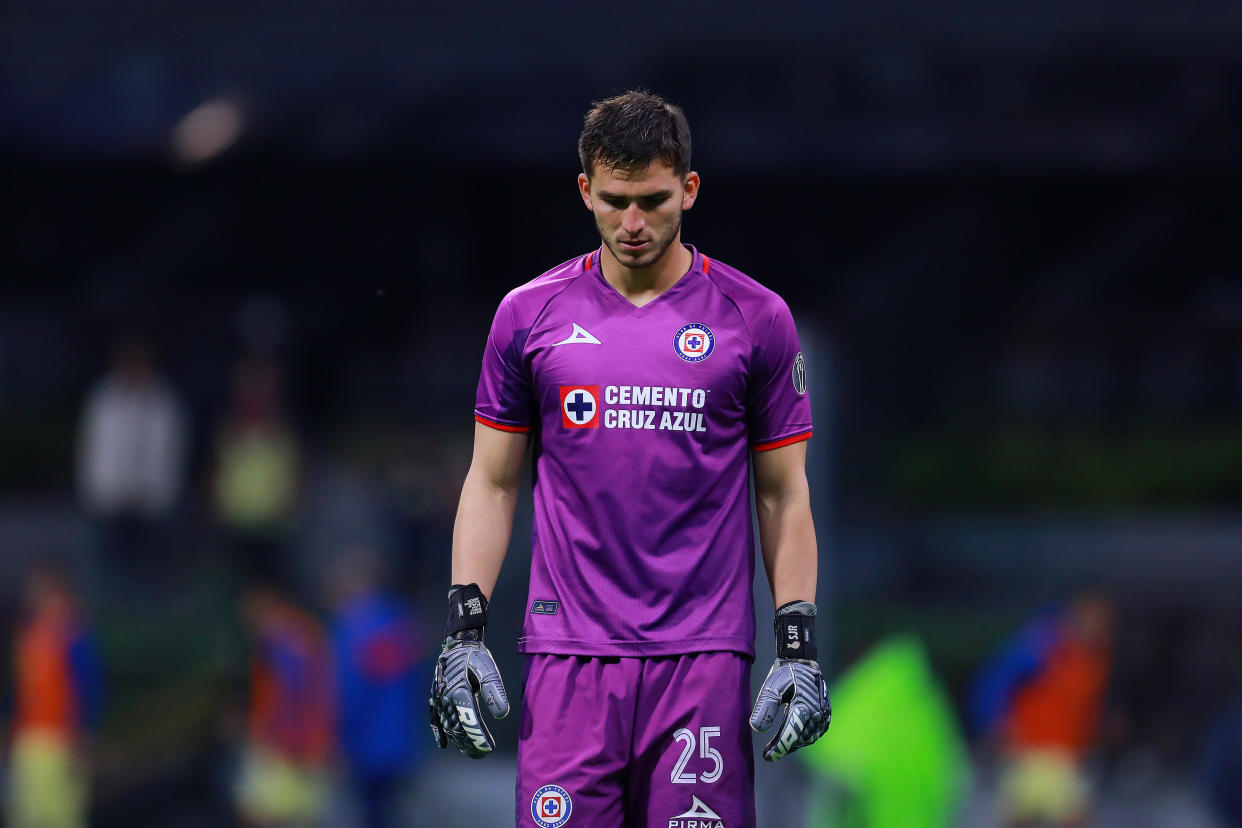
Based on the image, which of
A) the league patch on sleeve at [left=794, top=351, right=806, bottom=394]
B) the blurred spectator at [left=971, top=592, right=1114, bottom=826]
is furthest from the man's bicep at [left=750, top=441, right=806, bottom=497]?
the blurred spectator at [left=971, top=592, right=1114, bottom=826]

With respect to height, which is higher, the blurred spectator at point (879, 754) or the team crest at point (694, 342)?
the team crest at point (694, 342)

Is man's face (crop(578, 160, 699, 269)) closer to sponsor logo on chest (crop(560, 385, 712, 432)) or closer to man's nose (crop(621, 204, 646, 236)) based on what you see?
man's nose (crop(621, 204, 646, 236))

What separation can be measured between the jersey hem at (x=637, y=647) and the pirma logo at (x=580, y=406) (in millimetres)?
497

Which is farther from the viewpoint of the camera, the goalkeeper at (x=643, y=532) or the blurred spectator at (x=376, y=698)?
the blurred spectator at (x=376, y=698)

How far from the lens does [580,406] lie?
3.76m

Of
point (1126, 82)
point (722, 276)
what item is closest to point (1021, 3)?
point (1126, 82)

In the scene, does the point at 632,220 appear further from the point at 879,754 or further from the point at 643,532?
the point at 879,754

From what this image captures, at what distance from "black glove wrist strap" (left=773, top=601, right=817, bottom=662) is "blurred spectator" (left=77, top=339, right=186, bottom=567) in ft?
33.1

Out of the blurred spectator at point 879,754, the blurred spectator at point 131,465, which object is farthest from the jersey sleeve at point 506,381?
the blurred spectator at point 131,465

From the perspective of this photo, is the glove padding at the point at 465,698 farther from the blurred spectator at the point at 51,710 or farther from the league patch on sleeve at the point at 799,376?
the blurred spectator at the point at 51,710

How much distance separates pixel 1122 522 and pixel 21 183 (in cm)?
1186

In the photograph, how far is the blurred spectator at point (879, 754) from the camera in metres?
6.98

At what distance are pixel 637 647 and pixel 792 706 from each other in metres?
0.37

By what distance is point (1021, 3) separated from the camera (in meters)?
14.8
